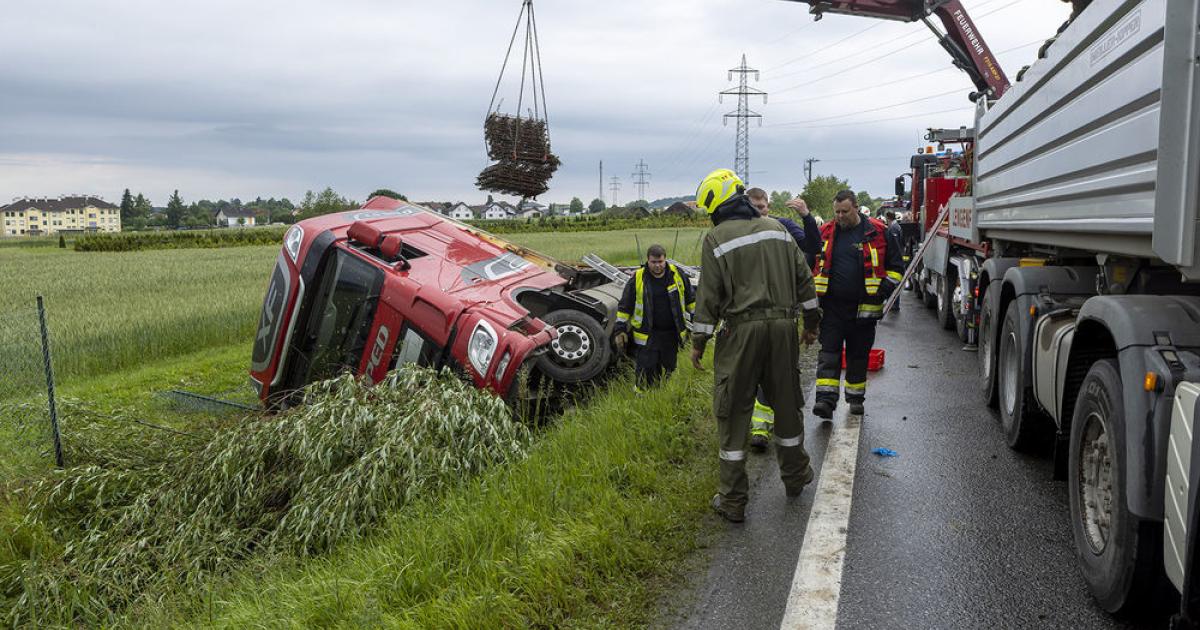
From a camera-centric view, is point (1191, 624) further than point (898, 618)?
No

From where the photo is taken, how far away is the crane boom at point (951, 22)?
10984mm

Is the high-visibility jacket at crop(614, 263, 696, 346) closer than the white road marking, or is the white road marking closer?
the white road marking

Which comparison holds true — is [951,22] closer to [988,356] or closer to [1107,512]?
[988,356]

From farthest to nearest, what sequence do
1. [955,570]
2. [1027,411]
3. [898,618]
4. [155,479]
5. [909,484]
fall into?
[155,479] < [1027,411] < [909,484] < [955,570] < [898,618]

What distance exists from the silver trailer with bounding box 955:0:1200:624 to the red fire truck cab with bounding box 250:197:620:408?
3393 millimetres

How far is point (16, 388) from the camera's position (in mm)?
6578

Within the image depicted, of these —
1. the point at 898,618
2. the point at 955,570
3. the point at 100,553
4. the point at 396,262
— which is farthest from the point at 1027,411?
the point at 100,553

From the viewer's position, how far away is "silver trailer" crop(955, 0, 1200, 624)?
8.81 ft

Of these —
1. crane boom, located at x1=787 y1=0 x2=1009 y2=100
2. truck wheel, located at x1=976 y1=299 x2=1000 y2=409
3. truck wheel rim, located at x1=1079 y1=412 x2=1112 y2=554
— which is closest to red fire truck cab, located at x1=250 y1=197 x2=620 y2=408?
truck wheel, located at x1=976 y1=299 x2=1000 y2=409

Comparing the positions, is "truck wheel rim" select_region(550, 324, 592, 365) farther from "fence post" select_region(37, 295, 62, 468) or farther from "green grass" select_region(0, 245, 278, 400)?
"green grass" select_region(0, 245, 278, 400)

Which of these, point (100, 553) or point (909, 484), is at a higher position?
point (909, 484)

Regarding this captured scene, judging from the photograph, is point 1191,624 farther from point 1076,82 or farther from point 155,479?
point 155,479

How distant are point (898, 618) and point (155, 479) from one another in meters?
4.98

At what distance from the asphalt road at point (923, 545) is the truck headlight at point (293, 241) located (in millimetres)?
4472
